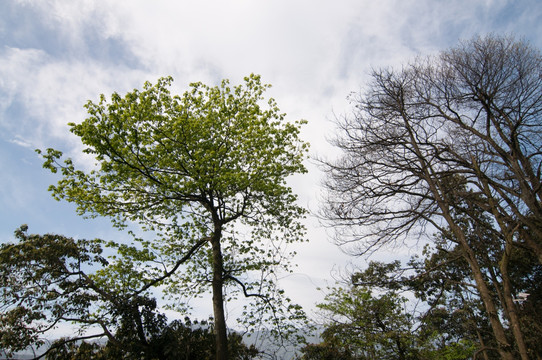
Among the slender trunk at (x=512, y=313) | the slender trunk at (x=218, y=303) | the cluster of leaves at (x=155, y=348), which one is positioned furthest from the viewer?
the slender trunk at (x=218, y=303)

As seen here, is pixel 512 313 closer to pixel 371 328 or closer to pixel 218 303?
pixel 371 328

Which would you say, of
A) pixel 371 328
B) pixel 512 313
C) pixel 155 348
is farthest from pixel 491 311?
pixel 155 348

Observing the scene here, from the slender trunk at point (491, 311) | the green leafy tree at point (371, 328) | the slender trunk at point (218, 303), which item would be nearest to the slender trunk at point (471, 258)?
the slender trunk at point (491, 311)

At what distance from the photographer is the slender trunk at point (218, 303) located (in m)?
8.19

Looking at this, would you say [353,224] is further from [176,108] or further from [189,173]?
[176,108]

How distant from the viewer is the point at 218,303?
9078 millimetres

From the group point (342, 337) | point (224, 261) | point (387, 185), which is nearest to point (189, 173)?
point (224, 261)

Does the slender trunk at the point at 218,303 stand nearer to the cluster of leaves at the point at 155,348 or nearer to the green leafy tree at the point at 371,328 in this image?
the cluster of leaves at the point at 155,348

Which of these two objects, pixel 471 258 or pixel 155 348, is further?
pixel 155 348

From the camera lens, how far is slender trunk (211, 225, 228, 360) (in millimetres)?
8188

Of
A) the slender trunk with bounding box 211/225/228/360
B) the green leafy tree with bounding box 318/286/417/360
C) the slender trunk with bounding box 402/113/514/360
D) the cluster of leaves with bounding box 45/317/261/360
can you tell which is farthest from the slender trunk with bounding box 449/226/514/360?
the cluster of leaves with bounding box 45/317/261/360

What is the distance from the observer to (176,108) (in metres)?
9.67

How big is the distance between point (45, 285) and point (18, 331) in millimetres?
1136

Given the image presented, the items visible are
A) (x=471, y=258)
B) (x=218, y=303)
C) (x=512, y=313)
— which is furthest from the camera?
(x=218, y=303)
